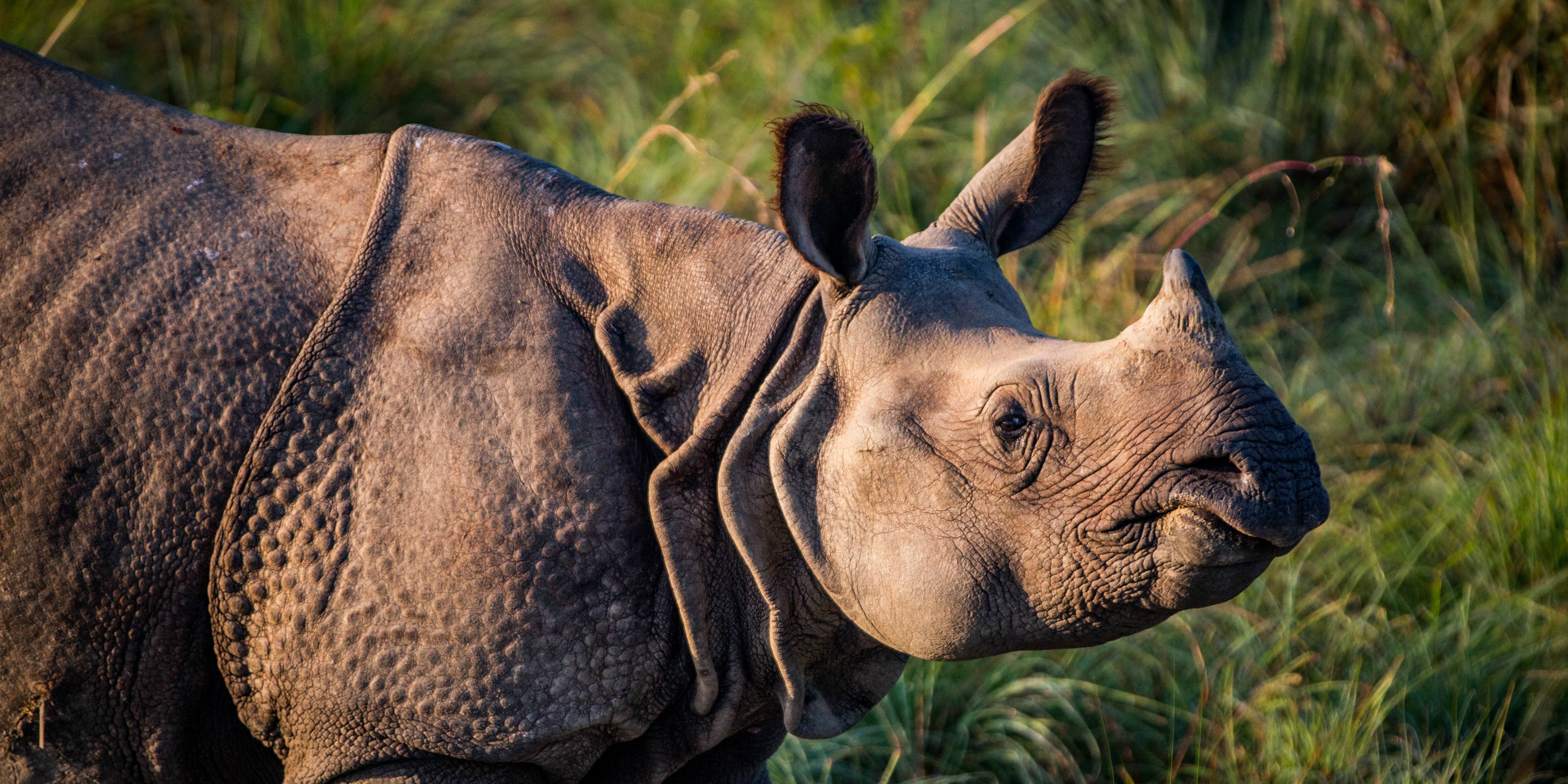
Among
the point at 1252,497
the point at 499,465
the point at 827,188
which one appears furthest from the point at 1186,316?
the point at 499,465

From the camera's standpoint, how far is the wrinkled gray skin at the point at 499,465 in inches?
96.3

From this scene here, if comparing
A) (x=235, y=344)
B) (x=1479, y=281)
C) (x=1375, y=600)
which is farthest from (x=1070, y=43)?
(x=235, y=344)

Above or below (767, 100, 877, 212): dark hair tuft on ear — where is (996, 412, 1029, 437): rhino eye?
below

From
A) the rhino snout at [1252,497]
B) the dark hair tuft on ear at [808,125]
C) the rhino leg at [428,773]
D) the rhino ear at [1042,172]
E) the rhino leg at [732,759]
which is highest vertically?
the dark hair tuft on ear at [808,125]

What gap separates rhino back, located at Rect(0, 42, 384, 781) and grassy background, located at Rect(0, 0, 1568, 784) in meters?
2.23

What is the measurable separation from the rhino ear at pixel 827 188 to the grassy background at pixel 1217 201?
2177 millimetres

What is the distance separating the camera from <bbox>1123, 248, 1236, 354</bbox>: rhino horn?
231 centimetres

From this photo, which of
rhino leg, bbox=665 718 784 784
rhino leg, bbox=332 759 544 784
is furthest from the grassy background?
rhino leg, bbox=332 759 544 784

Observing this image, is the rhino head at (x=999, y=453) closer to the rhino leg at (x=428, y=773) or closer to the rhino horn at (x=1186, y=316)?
the rhino horn at (x=1186, y=316)

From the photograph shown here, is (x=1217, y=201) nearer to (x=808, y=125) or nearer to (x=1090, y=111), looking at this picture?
(x=1090, y=111)

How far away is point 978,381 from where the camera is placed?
2.49m

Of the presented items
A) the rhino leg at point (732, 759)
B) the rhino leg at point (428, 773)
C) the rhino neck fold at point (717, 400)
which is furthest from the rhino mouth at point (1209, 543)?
the rhino leg at point (428, 773)

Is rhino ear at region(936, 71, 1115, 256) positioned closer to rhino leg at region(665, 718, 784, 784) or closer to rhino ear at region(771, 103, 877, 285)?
rhino ear at region(771, 103, 877, 285)

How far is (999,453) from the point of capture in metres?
2.46
